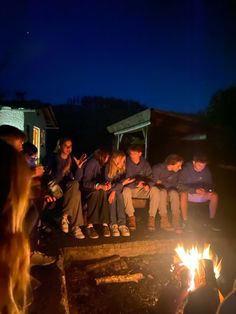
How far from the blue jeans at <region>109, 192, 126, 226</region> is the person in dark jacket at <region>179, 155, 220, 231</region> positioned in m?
1.15

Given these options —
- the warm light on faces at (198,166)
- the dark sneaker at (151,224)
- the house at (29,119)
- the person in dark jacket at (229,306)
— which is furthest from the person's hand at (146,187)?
the house at (29,119)

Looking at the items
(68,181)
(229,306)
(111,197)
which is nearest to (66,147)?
(68,181)

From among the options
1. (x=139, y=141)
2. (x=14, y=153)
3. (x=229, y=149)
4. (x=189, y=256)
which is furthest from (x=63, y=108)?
(x=14, y=153)

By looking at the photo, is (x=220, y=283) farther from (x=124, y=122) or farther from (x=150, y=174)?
(x=124, y=122)

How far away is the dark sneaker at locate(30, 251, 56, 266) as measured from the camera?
13.4ft

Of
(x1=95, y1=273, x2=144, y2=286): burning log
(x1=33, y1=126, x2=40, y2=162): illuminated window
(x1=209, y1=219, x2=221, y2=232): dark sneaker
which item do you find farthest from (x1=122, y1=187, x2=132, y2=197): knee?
(x1=33, y1=126, x2=40, y2=162): illuminated window

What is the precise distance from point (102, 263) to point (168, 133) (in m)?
5.75

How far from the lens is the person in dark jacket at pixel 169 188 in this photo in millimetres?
5805

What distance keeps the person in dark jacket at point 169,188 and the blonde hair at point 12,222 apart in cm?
420

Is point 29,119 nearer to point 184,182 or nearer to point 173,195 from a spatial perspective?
point 184,182

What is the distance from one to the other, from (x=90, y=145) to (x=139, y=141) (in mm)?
13076

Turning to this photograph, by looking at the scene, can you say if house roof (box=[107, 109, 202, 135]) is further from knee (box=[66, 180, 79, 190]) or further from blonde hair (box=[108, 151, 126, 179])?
knee (box=[66, 180, 79, 190])

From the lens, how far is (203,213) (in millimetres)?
6168

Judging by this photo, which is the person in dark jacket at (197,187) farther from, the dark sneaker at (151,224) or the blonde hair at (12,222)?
the blonde hair at (12,222)
